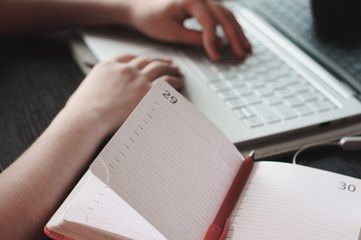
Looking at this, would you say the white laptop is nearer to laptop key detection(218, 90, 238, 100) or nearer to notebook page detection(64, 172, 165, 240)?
laptop key detection(218, 90, 238, 100)

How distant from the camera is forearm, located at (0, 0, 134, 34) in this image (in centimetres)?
101

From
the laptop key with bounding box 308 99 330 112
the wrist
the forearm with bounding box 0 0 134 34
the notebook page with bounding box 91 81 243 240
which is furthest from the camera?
the forearm with bounding box 0 0 134 34

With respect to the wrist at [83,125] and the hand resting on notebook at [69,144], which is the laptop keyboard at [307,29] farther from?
the wrist at [83,125]

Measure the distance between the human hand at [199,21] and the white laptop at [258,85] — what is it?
0.08 ft

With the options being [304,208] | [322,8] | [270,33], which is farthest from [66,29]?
[304,208]

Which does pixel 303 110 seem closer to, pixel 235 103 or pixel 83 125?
pixel 235 103

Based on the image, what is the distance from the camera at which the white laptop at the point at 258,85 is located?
0.72 metres

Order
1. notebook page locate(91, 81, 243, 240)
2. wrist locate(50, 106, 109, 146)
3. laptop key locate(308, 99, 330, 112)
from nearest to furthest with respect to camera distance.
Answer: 1. notebook page locate(91, 81, 243, 240)
2. wrist locate(50, 106, 109, 146)
3. laptop key locate(308, 99, 330, 112)

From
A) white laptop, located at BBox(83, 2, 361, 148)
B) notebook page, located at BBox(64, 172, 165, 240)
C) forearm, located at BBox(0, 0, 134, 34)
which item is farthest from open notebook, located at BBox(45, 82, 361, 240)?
forearm, located at BBox(0, 0, 134, 34)

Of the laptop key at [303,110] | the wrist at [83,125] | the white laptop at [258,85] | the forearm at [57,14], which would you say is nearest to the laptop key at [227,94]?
the white laptop at [258,85]

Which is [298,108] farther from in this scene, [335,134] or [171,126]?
[171,126]

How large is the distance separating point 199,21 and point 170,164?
1.60ft

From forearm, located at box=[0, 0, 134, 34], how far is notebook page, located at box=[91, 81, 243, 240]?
515mm

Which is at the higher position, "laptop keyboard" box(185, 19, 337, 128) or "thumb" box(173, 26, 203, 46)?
"thumb" box(173, 26, 203, 46)
